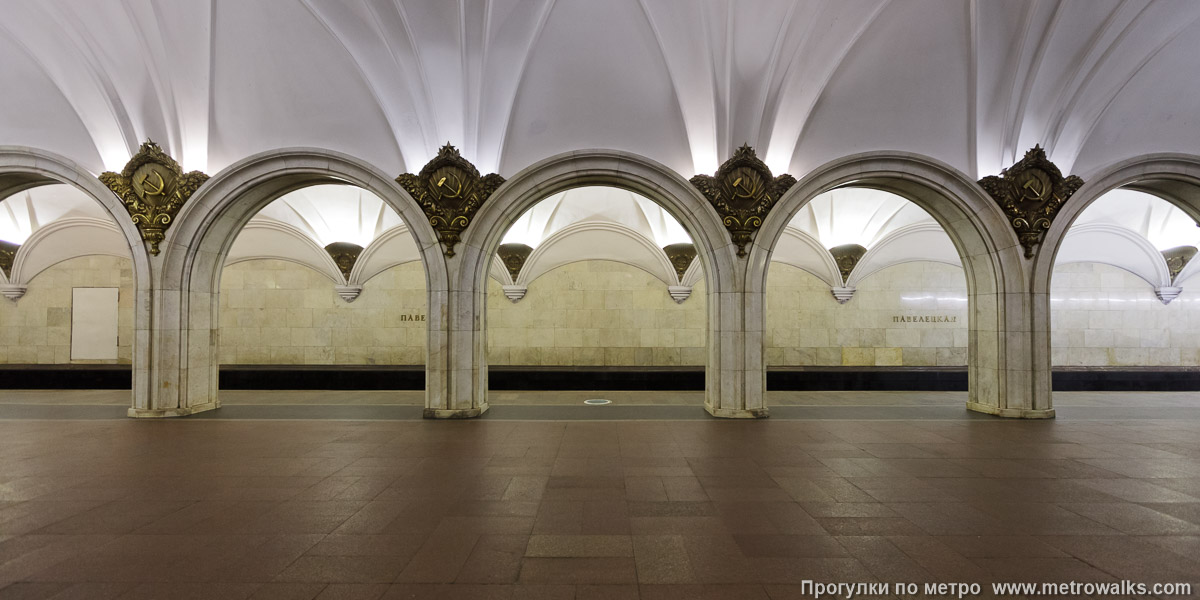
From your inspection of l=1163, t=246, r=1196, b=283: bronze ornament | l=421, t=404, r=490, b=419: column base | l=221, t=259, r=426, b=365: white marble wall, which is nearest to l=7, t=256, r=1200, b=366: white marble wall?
l=221, t=259, r=426, b=365: white marble wall

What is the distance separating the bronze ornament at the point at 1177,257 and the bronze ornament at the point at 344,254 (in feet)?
73.3

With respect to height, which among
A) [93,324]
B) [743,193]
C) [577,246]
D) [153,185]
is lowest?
[93,324]

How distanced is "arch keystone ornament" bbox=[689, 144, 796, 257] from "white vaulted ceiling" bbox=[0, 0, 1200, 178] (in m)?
0.45

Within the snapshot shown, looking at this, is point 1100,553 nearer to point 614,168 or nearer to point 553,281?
point 614,168

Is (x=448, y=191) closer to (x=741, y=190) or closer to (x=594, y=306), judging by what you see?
(x=741, y=190)

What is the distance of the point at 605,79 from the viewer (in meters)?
8.34

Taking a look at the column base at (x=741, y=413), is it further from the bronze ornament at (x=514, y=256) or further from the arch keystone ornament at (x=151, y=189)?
the arch keystone ornament at (x=151, y=189)

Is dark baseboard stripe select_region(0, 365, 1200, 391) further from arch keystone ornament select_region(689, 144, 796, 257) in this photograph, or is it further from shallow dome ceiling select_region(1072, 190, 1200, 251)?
arch keystone ornament select_region(689, 144, 796, 257)

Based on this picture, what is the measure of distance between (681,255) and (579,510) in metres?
10.0

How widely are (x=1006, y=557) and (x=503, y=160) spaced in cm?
813

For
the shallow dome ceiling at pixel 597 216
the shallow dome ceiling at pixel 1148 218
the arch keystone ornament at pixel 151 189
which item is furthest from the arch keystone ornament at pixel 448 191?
the shallow dome ceiling at pixel 1148 218

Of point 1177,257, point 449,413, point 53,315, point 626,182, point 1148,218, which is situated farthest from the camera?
point 53,315

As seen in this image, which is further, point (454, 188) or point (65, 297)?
point (65, 297)

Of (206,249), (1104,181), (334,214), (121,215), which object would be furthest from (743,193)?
(121,215)
